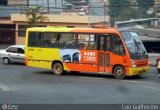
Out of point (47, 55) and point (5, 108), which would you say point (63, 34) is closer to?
point (47, 55)

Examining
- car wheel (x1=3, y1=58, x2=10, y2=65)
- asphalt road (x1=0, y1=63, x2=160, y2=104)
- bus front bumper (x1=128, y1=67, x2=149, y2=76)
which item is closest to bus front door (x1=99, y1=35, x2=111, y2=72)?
asphalt road (x1=0, y1=63, x2=160, y2=104)

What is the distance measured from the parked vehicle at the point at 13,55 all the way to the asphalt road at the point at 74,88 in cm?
467

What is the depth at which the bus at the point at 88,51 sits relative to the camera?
24562 millimetres

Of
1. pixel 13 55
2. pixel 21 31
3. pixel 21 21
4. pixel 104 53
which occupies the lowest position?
pixel 13 55

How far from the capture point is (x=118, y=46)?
24.7 metres

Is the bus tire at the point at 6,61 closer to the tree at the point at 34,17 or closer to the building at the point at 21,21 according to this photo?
the tree at the point at 34,17

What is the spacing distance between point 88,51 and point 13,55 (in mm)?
9473

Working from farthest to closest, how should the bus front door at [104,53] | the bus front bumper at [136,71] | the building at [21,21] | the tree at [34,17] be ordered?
the building at [21,21]
the tree at [34,17]
the bus front door at [104,53]
the bus front bumper at [136,71]

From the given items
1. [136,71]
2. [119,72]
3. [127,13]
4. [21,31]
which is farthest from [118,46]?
[127,13]

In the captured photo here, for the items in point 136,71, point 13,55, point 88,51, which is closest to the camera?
point 136,71

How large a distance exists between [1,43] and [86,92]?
4985 cm

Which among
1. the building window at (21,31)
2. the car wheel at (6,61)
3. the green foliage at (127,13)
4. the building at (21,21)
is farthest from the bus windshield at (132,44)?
the green foliage at (127,13)

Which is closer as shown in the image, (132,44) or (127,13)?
(132,44)

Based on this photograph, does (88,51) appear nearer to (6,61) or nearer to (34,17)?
(6,61)
